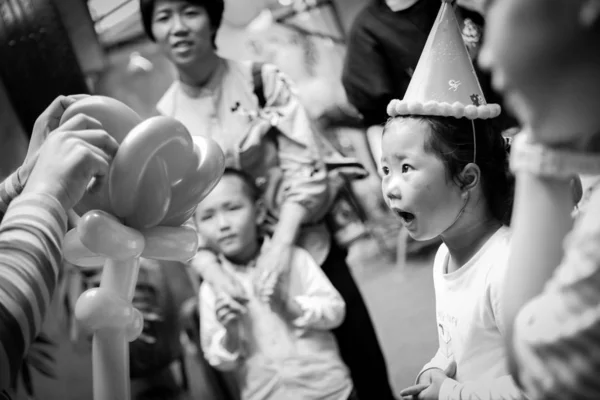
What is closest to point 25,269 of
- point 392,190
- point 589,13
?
point 392,190

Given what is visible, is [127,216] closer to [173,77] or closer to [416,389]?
[416,389]

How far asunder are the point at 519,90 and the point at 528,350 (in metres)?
0.23

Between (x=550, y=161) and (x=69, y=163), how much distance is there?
2.02 ft

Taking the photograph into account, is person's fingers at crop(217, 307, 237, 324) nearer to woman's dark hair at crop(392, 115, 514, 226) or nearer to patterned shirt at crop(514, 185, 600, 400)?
woman's dark hair at crop(392, 115, 514, 226)

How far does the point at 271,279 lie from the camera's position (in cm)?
201

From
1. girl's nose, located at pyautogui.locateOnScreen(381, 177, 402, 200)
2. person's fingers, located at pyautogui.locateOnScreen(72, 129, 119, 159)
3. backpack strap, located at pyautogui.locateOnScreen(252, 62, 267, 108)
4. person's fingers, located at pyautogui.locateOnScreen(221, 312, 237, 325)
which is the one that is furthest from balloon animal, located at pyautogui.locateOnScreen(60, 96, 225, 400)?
backpack strap, located at pyautogui.locateOnScreen(252, 62, 267, 108)

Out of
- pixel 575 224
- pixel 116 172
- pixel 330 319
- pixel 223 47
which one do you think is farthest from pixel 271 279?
pixel 575 224

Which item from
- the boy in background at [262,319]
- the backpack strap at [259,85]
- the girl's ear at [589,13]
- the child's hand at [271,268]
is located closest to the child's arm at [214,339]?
the boy in background at [262,319]

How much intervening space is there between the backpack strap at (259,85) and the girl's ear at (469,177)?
1.10m

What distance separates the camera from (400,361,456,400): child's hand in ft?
3.39

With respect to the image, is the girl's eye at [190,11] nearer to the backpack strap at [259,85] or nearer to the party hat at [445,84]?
the backpack strap at [259,85]

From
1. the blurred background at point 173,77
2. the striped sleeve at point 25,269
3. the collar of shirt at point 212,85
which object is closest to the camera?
the striped sleeve at point 25,269

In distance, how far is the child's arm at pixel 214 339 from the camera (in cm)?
202

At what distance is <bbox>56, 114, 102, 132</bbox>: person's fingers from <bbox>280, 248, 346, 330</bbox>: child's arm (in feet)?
3.51
